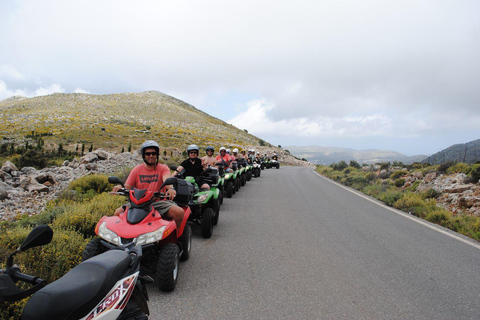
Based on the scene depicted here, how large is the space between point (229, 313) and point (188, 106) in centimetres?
12685

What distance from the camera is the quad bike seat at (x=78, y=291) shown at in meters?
1.64

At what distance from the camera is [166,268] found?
3.66 m

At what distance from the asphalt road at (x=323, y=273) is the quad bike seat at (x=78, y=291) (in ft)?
4.59

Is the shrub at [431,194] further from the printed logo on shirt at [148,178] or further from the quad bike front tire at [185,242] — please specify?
the printed logo on shirt at [148,178]

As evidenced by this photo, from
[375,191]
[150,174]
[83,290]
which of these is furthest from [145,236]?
[375,191]

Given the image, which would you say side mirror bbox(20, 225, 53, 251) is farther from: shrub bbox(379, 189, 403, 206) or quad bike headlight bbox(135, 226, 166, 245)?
shrub bbox(379, 189, 403, 206)

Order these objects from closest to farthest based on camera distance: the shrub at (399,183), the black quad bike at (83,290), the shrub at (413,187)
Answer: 1. the black quad bike at (83,290)
2. the shrub at (413,187)
3. the shrub at (399,183)

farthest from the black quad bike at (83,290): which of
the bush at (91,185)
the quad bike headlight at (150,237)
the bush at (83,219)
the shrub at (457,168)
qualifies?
the shrub at (457,168)

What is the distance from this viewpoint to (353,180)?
1920 cm

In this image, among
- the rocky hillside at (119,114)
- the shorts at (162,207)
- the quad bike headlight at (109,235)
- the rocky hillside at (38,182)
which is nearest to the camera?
the quad bike headlight at (109,235)

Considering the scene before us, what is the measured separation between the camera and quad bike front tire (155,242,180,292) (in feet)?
12.1

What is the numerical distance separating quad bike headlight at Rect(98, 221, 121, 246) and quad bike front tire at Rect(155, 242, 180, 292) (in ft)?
1.82

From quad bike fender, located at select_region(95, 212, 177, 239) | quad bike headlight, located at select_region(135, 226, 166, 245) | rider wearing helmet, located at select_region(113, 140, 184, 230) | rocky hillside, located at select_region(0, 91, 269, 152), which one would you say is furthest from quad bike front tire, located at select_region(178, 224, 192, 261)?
rocky hillside, located at select_region(0, 91, 269, 152)

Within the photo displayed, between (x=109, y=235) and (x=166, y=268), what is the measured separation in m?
0.74
